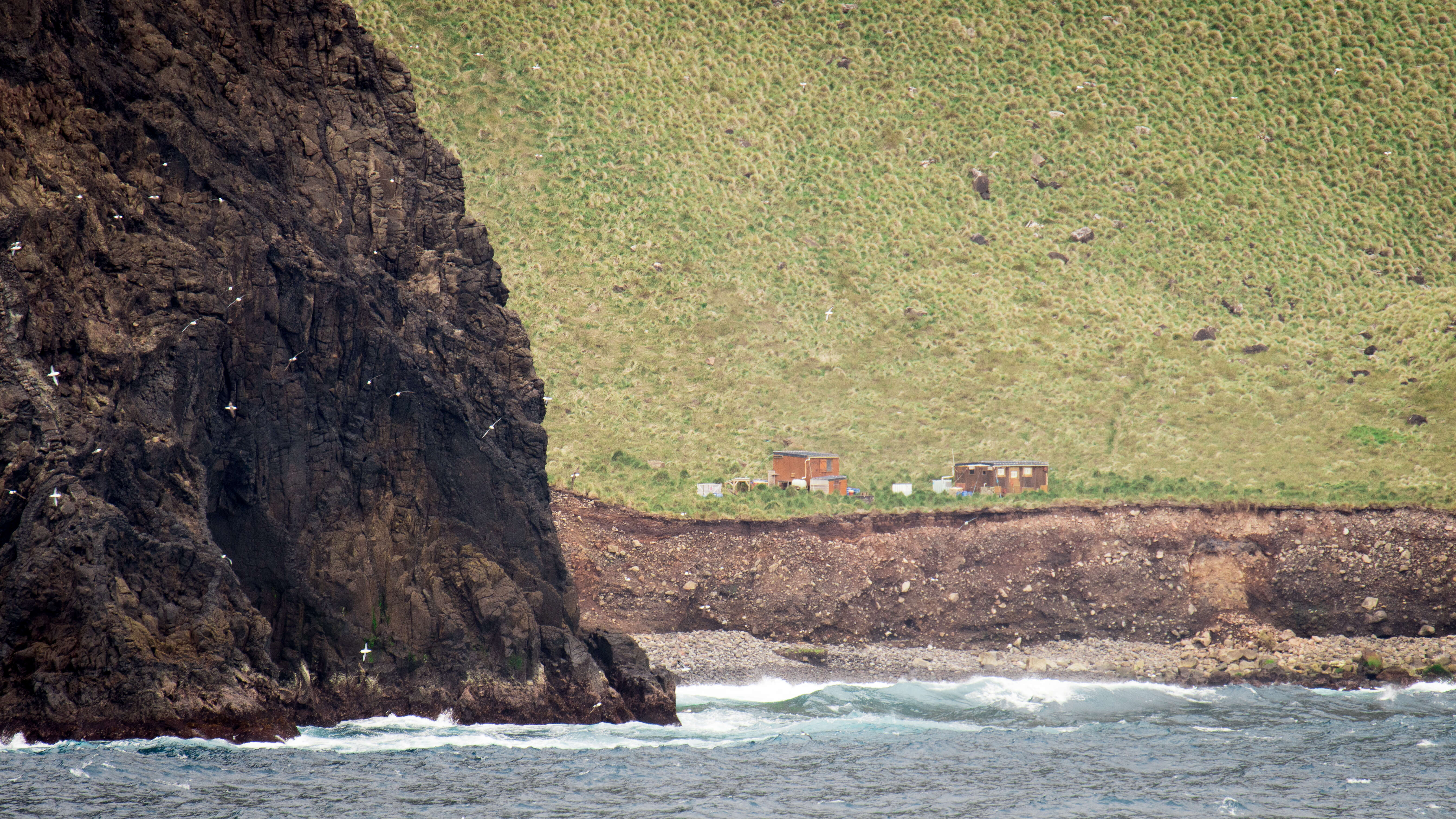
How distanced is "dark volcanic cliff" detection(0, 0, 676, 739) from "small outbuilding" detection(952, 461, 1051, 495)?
87.4 feet

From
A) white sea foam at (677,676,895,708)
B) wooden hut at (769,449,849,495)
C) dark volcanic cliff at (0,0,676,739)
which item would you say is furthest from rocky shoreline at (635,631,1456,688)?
wooden hut at (769,449,849,495)

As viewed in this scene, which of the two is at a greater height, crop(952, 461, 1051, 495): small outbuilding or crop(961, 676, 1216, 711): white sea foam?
crop(952, 461, 1051, 495): small outbuilding

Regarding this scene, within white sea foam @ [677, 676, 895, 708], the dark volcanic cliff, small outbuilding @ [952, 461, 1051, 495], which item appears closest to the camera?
the dark volcanic cliff

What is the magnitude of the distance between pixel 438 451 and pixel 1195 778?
24132 millimetres

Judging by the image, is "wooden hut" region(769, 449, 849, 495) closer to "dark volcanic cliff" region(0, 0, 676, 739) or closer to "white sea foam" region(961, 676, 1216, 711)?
"white sea foam" region(961, 676, 1216, 711)

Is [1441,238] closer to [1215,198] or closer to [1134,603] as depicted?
[1215,198]

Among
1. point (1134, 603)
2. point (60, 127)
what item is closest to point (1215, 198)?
point (1134, 603)

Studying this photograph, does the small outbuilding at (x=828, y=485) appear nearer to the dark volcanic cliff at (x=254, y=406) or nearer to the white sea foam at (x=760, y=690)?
the white sea foam at (x=760, y=690)

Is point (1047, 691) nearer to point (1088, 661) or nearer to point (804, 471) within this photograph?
point (1088, 661)

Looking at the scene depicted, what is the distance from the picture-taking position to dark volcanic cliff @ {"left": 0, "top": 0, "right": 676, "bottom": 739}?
101 feet

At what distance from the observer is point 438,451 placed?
40.8 metres

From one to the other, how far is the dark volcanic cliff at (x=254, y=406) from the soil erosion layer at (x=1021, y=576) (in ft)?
44.7

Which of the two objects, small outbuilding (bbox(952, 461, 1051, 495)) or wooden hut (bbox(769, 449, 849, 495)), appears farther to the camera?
small outbuilding (bbox(952, 461, 1051, 495))

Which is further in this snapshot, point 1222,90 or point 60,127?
point 1222,90
